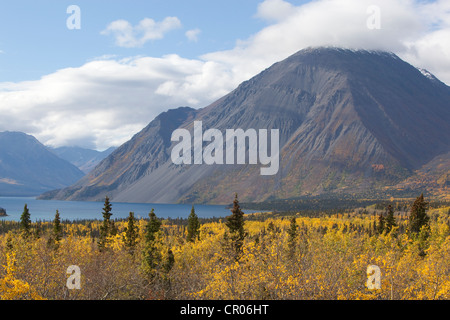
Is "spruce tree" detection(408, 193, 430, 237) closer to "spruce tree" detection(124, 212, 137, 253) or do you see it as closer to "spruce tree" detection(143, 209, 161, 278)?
"spruce tree" detection(143, 209, 161, 278)

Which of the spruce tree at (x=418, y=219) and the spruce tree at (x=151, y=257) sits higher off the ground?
the spruce tree at (x=418, y=219)

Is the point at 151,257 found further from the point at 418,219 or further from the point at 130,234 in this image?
the point at 418,219

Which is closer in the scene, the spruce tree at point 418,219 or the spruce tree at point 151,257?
the spruce tree at point 151,257

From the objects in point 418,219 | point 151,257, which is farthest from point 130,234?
point 418,219

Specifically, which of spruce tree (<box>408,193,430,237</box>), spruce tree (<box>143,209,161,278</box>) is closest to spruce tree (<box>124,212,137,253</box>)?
spruce tree (<box>143,209,161,278</box>)

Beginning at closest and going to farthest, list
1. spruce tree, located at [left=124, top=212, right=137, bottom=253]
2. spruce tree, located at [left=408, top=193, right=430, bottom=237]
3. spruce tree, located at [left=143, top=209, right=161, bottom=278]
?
spruce tree, located at [left=143, top=209, right=161, bottom=278], spruce tree, located at [left=124, top=212, right=137, bottom=253], spruce tree, located at [left=408, top=193, right=430, bottom=237]

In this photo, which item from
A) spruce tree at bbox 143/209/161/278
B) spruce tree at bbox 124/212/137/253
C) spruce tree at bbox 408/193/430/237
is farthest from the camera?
spruce tree at bbox 408/193/430/237

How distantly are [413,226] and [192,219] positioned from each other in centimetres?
4750

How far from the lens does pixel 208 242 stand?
233 feet

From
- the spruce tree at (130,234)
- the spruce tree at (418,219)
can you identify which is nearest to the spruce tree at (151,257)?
the spruce tree at (130,234)

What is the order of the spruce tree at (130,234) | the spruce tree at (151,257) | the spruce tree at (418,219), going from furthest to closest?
1. the spruce tree at (418,219)
2. the spruce tree at (130,234)
3. the spruce tree at (151,257)

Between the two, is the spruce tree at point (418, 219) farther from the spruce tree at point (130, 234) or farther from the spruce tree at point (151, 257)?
the spruce tree at point (130, 234)

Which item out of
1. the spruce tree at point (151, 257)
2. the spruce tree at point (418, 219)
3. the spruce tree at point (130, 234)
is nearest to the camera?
the spruce tree at point (151, 257)
